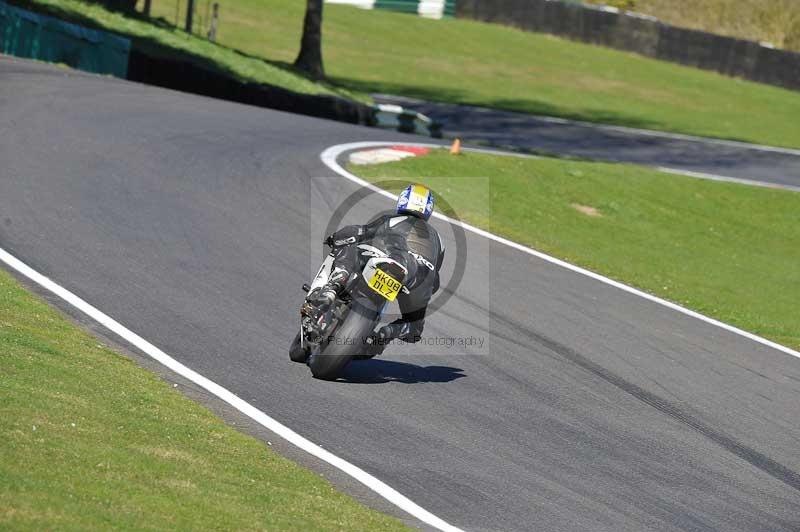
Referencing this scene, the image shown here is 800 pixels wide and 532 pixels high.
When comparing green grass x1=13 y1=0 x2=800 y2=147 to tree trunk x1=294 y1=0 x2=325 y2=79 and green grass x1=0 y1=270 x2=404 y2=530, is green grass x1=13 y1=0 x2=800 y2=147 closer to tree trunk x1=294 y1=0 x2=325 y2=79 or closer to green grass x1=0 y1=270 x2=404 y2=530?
tree trunk x1=294 y1=0 x2=325 y2=79

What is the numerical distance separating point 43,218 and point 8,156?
2826 mm

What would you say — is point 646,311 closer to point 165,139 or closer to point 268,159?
point 268,159

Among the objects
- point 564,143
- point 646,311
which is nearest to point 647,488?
point 646,311

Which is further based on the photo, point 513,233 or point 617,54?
point 617,54

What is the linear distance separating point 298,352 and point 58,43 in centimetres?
1746

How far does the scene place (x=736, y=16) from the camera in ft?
204

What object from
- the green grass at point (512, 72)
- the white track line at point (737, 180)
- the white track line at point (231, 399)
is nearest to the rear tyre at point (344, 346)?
the white track line at point (231, 399)

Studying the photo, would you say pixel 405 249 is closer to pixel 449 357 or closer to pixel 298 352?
pixel 298 352

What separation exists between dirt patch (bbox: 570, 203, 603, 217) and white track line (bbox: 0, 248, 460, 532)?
1102 centimetres

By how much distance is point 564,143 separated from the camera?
107ft

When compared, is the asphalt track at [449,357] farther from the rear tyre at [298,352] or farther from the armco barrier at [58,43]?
the armco barrier at [58,43]

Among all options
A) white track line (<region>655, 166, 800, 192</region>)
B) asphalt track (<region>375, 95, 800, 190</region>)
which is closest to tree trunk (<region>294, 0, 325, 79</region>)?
asphalt track (<region>375, 95, 800, 190</region>)

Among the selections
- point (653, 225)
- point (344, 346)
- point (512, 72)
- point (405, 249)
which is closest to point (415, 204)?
point (405, 249)

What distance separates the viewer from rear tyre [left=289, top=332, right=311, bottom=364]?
9945mm
